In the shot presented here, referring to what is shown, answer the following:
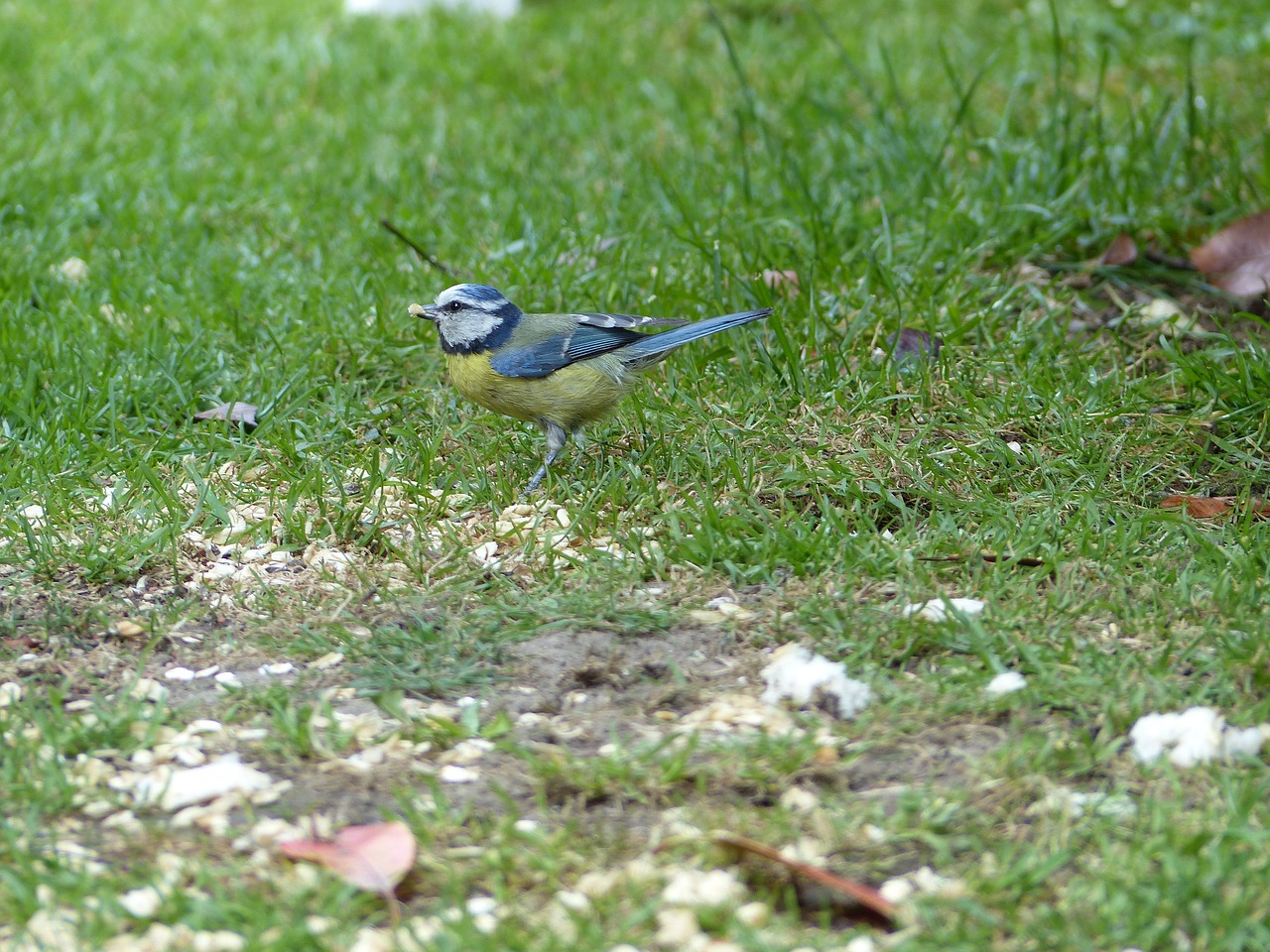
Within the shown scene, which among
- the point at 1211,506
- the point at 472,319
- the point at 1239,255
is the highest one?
the point at 472,319

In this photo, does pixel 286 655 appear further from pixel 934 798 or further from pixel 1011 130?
pixel 1011 130

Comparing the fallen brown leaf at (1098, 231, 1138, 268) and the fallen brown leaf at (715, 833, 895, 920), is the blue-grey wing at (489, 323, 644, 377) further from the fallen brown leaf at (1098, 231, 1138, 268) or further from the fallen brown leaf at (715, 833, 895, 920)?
the fallen brown leaf at (1098, 231, 1138, 268)

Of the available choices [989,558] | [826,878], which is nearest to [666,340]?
[989,558]

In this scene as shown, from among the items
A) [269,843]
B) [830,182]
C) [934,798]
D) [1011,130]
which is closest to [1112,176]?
[1011,130]

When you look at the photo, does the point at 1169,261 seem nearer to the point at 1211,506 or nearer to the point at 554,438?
the point at 1211,506

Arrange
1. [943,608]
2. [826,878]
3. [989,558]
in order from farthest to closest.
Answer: [989,558] < [943,608] < [826,878]

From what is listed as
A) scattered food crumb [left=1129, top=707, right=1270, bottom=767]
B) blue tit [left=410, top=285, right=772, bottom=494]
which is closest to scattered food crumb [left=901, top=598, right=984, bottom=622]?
scattered food crumb [left=1129, top=707, right=1270, bottom=767]

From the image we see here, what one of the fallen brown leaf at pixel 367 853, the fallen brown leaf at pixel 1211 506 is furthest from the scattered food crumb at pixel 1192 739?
the fallen brown leaf at pixel 367 853

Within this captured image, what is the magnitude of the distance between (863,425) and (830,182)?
181cm

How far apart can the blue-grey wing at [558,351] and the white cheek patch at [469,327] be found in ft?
0.28

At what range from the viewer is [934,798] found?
2.36 m

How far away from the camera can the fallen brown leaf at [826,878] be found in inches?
83.4

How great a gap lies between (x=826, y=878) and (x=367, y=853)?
0.75 m

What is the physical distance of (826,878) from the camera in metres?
2.15
